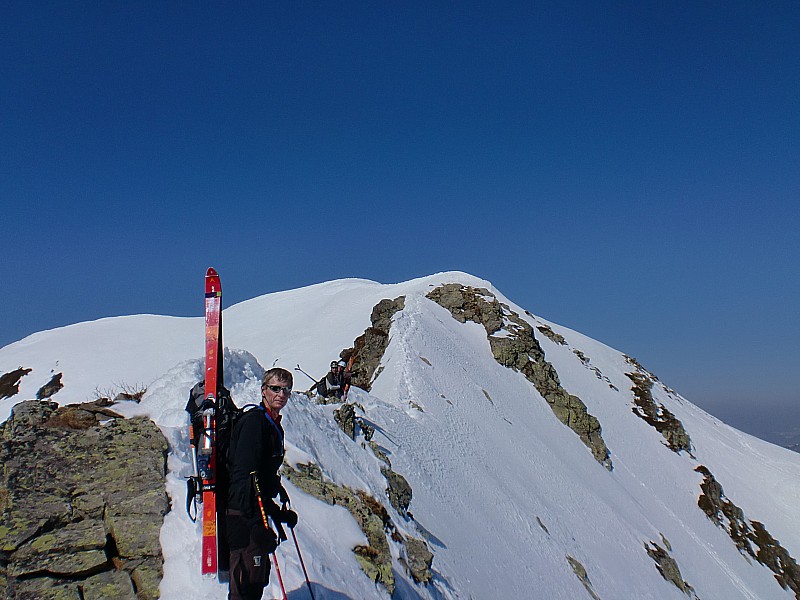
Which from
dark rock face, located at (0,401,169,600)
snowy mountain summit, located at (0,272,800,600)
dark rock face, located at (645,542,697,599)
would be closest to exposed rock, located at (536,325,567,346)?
snowy mountain summit, located at (0,272,800,600)

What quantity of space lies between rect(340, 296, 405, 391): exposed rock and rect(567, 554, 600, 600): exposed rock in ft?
43.7

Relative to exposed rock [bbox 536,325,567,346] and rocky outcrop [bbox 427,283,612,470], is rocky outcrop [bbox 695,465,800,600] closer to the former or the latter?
rocky outcrop [bbox 427,283,612,470]

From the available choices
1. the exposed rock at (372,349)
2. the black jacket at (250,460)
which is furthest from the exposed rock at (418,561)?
the exposed rock at (372,349)

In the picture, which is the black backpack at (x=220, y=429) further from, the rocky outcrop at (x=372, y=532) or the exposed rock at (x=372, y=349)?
the exposed rock at (x=372, y=349)

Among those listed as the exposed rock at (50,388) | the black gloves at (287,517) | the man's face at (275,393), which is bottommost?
the black gloves at (287,517)

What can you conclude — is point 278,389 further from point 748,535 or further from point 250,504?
point 748,535

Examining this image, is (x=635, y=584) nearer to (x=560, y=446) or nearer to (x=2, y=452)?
(x=560, y=446)

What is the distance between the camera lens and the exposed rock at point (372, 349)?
31.0m

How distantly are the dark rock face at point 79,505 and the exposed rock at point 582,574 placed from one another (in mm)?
14833

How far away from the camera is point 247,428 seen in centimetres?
543

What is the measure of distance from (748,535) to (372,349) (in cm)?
2591

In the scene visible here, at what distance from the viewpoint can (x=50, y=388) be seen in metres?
41.1

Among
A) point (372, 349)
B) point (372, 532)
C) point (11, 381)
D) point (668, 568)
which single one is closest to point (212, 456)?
point (372, 532)

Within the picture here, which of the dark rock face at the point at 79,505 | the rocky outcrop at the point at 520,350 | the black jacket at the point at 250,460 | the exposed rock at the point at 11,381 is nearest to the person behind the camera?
the black jacket at the point at 250,460
